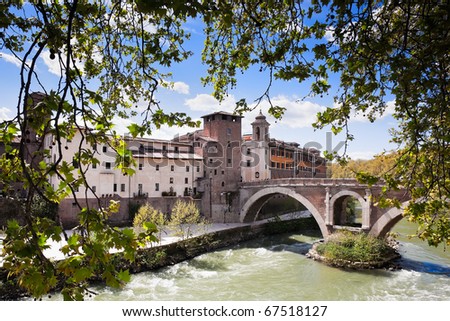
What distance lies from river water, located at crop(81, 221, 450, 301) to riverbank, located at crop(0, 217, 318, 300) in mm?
613

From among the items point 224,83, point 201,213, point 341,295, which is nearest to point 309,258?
point 341,295

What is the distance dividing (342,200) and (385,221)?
486cm

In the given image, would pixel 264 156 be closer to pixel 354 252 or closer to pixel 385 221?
pixel 385 221

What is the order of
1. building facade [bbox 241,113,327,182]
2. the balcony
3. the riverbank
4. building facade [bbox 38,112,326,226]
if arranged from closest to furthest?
the riverbank → building facade [bbox 38,112,326,226] → the balcony → building facade [bbox 241,113,327,182]

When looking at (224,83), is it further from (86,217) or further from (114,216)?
(114,216)

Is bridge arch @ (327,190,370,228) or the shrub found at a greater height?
bridge arch @ (327,190,370,228)

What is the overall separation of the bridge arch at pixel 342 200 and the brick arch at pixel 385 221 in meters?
0.54

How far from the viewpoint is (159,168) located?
92.9ft

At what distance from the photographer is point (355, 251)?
18.6m

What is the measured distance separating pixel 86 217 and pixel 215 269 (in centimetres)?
1704

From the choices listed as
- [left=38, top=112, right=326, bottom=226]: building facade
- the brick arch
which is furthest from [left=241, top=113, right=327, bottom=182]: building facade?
the brick arch

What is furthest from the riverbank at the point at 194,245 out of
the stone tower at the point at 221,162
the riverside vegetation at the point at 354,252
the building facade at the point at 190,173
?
the riverside vegetation at the point at 354,252

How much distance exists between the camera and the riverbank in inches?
531

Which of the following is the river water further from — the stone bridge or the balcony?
the balcony
